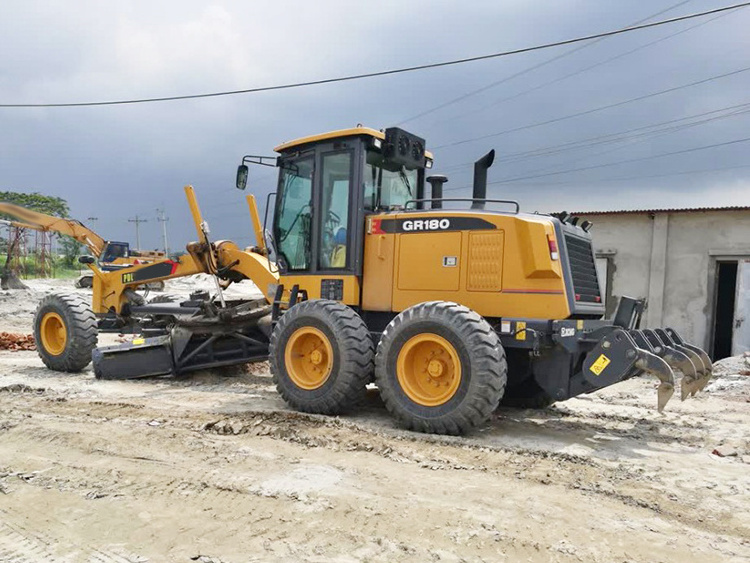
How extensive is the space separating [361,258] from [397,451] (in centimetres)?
238

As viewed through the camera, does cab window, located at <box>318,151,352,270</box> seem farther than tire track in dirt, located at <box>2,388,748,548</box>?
Yes

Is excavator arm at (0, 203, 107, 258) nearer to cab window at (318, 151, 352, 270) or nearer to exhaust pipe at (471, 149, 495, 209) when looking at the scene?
cab window at (318, 151, 352, 270)

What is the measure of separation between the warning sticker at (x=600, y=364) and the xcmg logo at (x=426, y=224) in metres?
1.85

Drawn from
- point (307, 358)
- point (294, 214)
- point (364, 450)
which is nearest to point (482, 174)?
point (294, 214)

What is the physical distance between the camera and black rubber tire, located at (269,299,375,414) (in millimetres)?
6027

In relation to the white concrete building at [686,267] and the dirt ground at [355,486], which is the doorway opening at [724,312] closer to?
the white concrete building at [686,267]

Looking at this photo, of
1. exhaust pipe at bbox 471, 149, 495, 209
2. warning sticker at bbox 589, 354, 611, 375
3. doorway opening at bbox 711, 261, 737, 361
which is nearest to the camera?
warning sticker at bbox 589, 354, 611, 375

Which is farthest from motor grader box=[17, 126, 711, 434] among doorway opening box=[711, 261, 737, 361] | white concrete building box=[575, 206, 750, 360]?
doorway opening box=[711, 261, 737, 361]

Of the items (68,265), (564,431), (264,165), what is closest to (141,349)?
(264,165)

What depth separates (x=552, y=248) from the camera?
5750 millimetres

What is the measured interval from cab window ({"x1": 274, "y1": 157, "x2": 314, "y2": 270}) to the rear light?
276 centimetres

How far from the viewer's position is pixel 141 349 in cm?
840

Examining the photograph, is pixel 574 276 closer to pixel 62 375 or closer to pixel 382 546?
pixel 382 546

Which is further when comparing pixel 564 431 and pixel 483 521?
pixel 564 431
